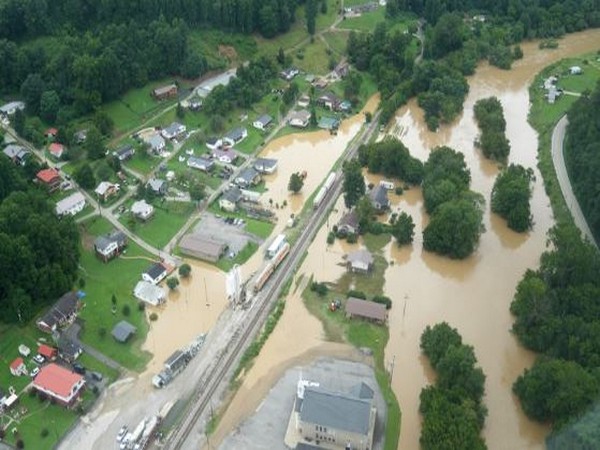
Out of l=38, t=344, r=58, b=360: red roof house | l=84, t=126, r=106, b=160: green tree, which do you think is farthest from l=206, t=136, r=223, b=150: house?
l=38, t=344, r=58, b=360: red roof house

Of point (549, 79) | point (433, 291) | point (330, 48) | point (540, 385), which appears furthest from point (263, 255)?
point (549, 79)

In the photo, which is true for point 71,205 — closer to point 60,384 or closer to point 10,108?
point 60,384

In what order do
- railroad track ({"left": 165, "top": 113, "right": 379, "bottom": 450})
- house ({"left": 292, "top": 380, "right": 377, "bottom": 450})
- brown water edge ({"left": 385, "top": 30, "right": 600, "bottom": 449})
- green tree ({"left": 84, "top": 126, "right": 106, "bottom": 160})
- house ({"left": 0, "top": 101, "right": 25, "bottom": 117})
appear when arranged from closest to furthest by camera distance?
house ({"left": 292, "top": 380, "right": 377, "bottom": 450}), railroad track ({"left": 165, "top": 113, "right": 379, "bottom": 450}), brown water edge ({"left": 385, "top": 30, "right": 600, "bottom": 449}), green tree ({"left": 84, "top": 126, "right": 106, "bottom": 160}), house ({"left": 0, "top": 101, "right": 25, "bottom": 117})

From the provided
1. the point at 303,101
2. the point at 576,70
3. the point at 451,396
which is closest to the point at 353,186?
the point at 303,101

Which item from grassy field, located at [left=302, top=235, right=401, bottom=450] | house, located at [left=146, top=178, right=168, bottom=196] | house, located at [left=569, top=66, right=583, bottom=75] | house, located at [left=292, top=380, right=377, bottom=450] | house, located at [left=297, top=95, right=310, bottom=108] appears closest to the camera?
house, located at [left=292, top=380, right=377, bottom=450]

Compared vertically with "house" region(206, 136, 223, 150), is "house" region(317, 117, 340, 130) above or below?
below

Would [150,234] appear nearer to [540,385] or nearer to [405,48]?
[540,385]

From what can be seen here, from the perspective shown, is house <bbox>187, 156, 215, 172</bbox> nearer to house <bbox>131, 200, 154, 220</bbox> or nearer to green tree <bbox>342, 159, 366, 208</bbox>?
house <bbox>131, 200, 154, 220</bbox>
